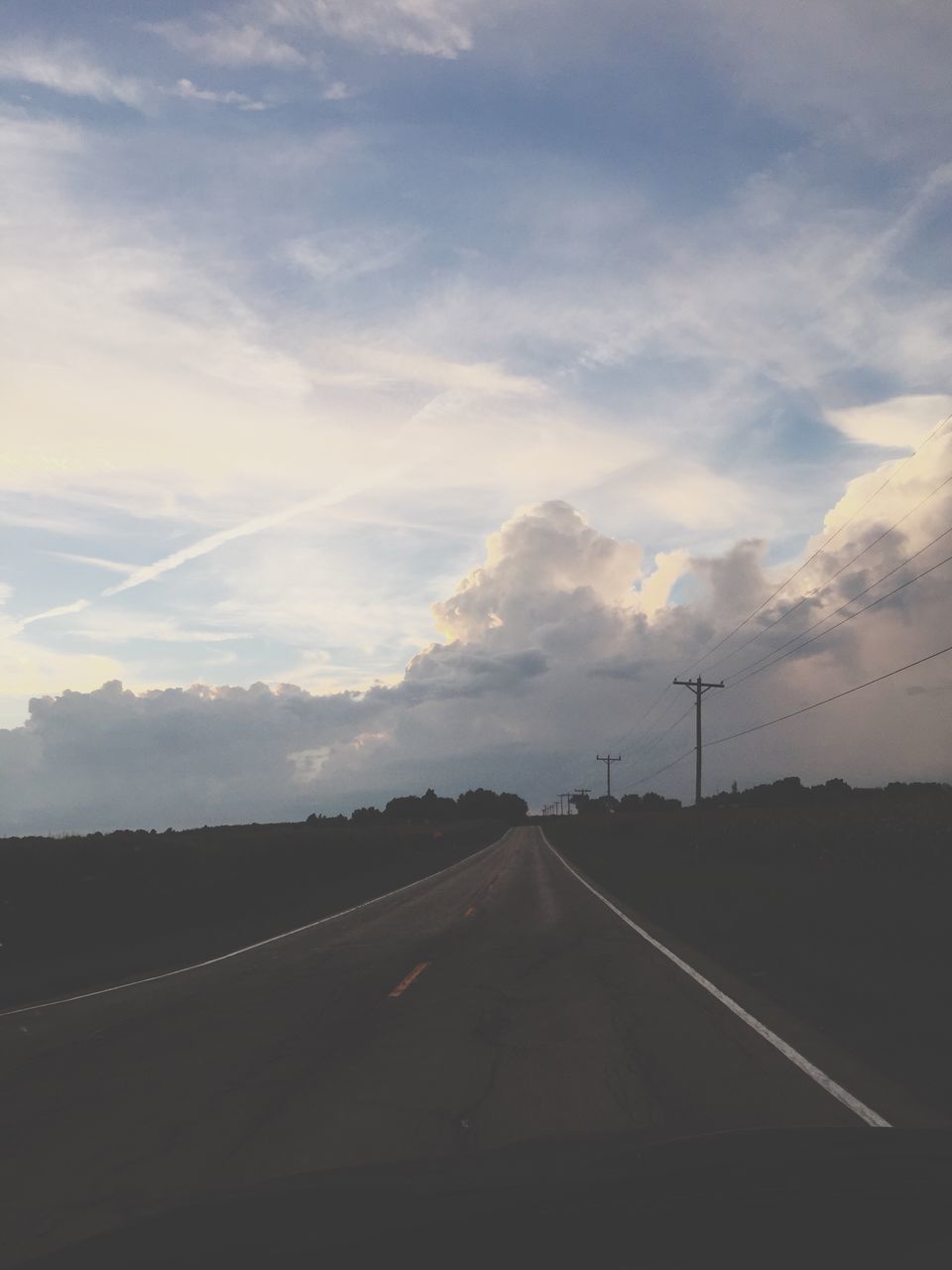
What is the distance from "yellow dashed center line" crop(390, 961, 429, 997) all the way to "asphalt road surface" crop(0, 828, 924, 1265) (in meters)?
0.06

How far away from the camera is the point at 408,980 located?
11406 millimetres

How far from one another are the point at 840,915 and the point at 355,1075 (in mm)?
14474

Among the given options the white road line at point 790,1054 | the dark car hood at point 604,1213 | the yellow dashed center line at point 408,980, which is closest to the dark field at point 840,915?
the white road line at point 790,1054

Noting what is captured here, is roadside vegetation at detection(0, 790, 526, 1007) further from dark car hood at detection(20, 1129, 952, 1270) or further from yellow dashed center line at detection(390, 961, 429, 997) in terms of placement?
dark car hood at detection(20, 1129, 952, 1270)

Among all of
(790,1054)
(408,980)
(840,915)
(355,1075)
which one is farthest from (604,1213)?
(840,915)

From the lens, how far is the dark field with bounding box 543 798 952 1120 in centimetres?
850

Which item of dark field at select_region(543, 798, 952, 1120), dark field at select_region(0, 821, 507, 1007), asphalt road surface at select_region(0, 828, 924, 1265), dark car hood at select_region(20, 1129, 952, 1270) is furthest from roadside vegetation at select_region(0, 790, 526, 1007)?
dark car hood at select_region(20, 1129, 952, 1270)

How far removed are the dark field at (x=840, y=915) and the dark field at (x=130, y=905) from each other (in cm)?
939

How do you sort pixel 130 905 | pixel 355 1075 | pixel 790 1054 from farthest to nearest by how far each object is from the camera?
1. pixel 130 905
2. pixel 790 1054
3. pixel 355 1075

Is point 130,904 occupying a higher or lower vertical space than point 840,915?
lower

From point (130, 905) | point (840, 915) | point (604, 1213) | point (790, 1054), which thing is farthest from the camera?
point (130, 905)

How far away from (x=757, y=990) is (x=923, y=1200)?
8030 millimetres

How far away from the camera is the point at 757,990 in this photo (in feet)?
34.8

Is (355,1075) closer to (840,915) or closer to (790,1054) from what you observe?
(790,1054)
